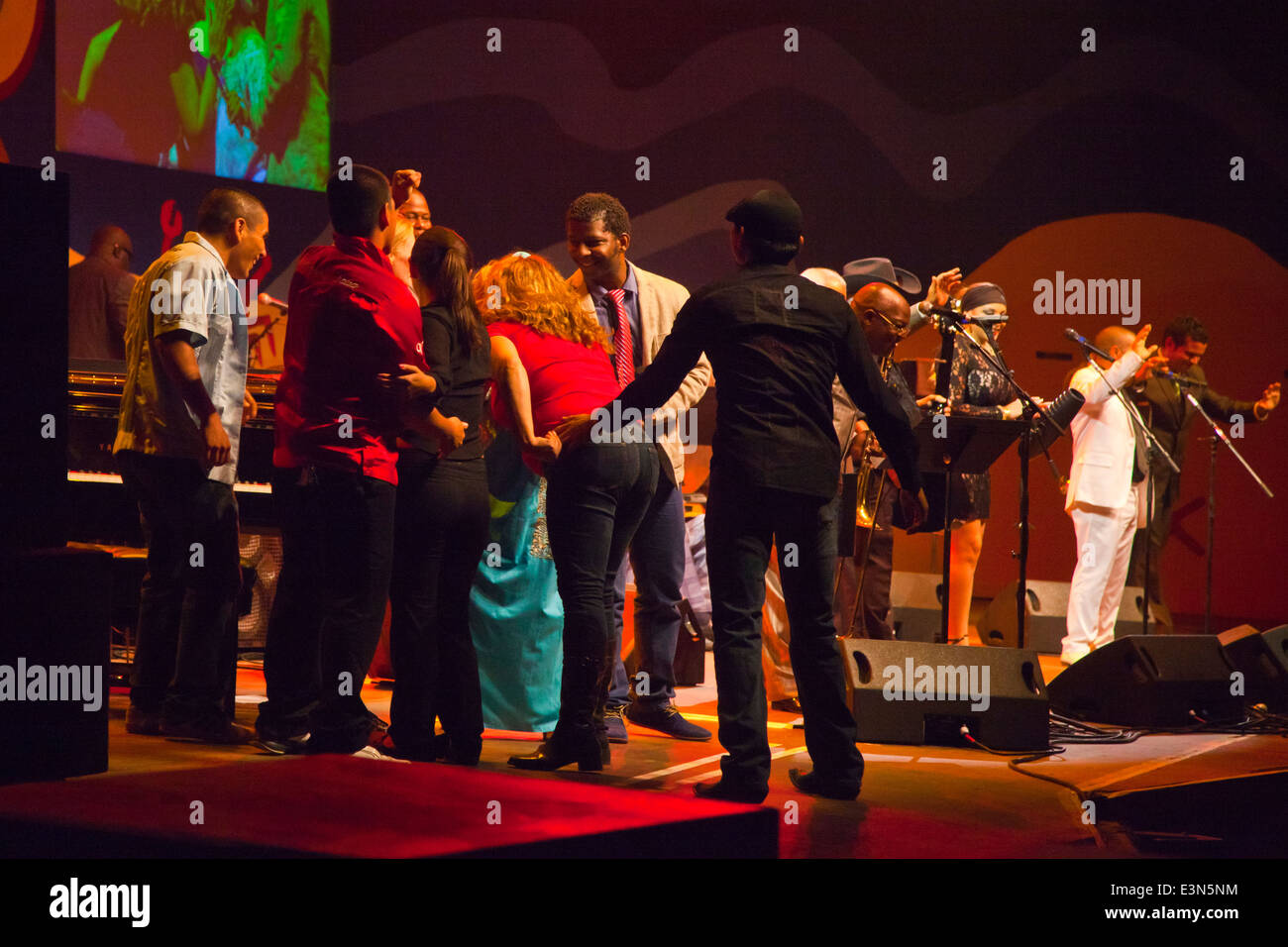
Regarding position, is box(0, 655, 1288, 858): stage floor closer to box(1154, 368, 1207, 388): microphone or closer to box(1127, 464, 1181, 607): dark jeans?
box(1154, 368, 1207, 388): microphone

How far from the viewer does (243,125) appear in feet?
26.8

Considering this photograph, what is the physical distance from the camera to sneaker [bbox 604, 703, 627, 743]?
4.37 metres

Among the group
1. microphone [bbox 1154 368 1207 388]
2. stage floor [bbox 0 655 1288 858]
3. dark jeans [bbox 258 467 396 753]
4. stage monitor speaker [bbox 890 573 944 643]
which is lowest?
stage floor [bbox 0 655 1288 858]

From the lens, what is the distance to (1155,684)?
198 inches

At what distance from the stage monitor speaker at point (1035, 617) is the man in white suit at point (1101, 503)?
1.57 ft

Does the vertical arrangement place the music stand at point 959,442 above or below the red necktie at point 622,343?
below

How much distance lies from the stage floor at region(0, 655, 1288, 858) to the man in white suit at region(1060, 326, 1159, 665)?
1819 millimetres

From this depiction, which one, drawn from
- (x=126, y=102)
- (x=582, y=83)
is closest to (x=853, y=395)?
(x=126, y=102)

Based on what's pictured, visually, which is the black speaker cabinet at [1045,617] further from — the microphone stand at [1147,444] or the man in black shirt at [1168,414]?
the man in black shirt at [1168,414]

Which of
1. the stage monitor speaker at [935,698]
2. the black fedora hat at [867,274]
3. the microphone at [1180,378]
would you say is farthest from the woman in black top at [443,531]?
the microphone at [1180,378]

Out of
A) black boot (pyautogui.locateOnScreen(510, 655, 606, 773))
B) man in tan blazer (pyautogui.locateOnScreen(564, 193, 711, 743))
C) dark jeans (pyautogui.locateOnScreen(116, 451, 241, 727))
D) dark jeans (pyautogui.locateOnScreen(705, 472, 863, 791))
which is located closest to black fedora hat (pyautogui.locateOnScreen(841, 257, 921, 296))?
man in tan blazer (pyautogui.locateOnScreen(564, 193, 711, 743))

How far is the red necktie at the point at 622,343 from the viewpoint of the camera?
447cm

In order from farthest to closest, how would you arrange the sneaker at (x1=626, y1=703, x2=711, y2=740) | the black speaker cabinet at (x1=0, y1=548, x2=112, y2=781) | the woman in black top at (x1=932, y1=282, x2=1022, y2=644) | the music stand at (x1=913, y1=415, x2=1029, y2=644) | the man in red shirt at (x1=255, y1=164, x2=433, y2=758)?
the woman in black top at (x1=932, y1=282, x2=1022, y2=644)
the music stand at (x1=913, y1=415, x2=1029, y2=644)
the sneaker at (x1=626, y1=703, x2=711, y2=740)
the man in red shirt at (x1=255, y1=164, x2=433, y2=758)
the black speaker cabinet at (x1=0, y1=548, x2=112, y2=781)

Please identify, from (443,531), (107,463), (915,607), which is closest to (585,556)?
(443,531)
